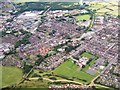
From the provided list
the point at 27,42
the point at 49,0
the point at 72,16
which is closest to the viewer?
the point at 27,42

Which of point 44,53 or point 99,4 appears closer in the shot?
point 44,53

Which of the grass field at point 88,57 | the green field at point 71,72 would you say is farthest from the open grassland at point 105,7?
the green field at point 71,72

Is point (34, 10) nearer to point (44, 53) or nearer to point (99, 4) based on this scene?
point (99, 4)

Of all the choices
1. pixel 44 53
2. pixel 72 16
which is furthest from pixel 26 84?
pixel 72 16

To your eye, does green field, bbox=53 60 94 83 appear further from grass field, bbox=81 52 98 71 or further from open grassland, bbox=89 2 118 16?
open grassland, bbox=89 2 118 16

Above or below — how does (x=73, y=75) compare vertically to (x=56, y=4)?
below

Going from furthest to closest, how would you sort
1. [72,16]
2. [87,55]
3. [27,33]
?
[72,16], [27,33], [87,55]
